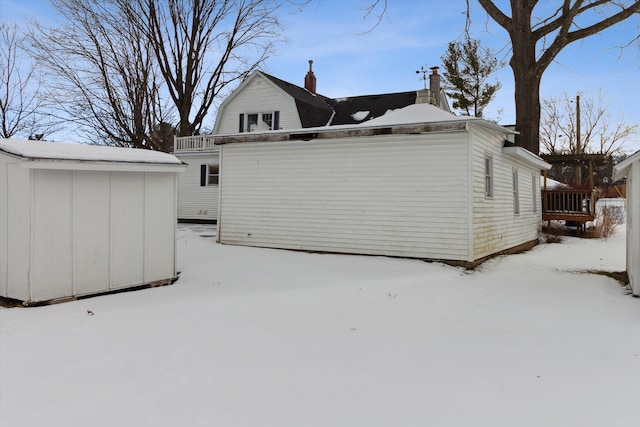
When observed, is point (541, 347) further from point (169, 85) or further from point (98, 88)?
point (98, 88)

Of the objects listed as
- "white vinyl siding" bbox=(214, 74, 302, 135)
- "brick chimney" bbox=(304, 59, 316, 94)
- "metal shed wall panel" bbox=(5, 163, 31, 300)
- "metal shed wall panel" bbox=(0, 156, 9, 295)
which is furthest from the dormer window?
"metal shed wall panel" bbox=(5, 163, 31, 300)

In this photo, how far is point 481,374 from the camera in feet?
11.5

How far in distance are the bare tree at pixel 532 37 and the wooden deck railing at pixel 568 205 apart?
234 cm

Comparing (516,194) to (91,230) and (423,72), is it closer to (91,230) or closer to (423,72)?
(91,230)

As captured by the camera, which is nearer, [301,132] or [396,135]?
[396,135]

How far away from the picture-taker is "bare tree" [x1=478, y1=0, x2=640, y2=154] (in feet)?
52.5

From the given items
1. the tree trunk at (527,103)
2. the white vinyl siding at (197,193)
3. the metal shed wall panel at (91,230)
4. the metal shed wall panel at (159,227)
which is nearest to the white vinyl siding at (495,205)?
the tree trunk at (527,103)

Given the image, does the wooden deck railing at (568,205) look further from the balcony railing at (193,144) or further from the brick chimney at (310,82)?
the balcony railing at (193,144)

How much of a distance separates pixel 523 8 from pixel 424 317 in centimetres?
1549

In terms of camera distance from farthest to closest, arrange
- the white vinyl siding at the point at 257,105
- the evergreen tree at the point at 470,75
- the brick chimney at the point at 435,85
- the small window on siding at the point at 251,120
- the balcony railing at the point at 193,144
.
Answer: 1. the evergreen tree at the point at 470,75
2. the small window on siding at the point at 251,120
3. the balcony railing at the point at 193,144
4. the white vinyl siding at the point at 257,105
5. the brick chimney at the point at 435,85

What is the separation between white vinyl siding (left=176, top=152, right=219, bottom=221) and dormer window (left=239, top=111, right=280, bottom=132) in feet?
7.99

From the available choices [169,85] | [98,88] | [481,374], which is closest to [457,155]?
[481,374]

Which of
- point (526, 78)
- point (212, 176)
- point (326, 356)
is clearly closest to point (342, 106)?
point (212, 176)

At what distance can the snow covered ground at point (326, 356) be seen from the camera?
2.84 metres
